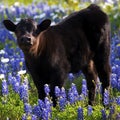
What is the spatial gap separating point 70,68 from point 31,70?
0.65 metres

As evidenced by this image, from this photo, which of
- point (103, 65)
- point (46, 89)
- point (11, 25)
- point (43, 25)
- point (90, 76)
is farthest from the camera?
point (90, 76)

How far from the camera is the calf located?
827cm

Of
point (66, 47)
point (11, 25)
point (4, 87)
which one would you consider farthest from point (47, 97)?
point (11, 25)

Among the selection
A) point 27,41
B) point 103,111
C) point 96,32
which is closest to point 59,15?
point 96,32

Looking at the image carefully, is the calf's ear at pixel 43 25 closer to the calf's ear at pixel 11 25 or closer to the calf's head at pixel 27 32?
the calf's head at pixel 27 32

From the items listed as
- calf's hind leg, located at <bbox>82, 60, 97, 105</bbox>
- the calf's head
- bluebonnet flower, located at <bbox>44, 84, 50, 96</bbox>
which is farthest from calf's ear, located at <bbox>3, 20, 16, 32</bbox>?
calf's hind leg, located at <bbox>82, 60, 97, 105</bbox>

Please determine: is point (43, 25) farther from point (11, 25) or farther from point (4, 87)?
point (4, 87)

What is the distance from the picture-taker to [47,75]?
27.3 feet

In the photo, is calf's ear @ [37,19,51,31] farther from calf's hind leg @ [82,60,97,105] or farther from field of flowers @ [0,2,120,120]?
calf's hind leg @ [82,60,97,105]

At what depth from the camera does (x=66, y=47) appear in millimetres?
8688

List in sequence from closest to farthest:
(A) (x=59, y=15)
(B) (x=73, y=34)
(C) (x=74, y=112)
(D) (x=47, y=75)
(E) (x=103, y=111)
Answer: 1. (E) (x=103, y=111)
2. (C) (x=74, y=112)
3. (D) (x=47, y=75)
4. (B) (x=73, y=34)
5. (A) (x=59, y=15)

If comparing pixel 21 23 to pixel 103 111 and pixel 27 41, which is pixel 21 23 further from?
pixel 103 111

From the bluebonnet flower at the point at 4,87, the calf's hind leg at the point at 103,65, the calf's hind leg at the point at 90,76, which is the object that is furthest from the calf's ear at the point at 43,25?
the calf's hind leg at the point at 90,76

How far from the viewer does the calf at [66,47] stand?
27.1 feet
